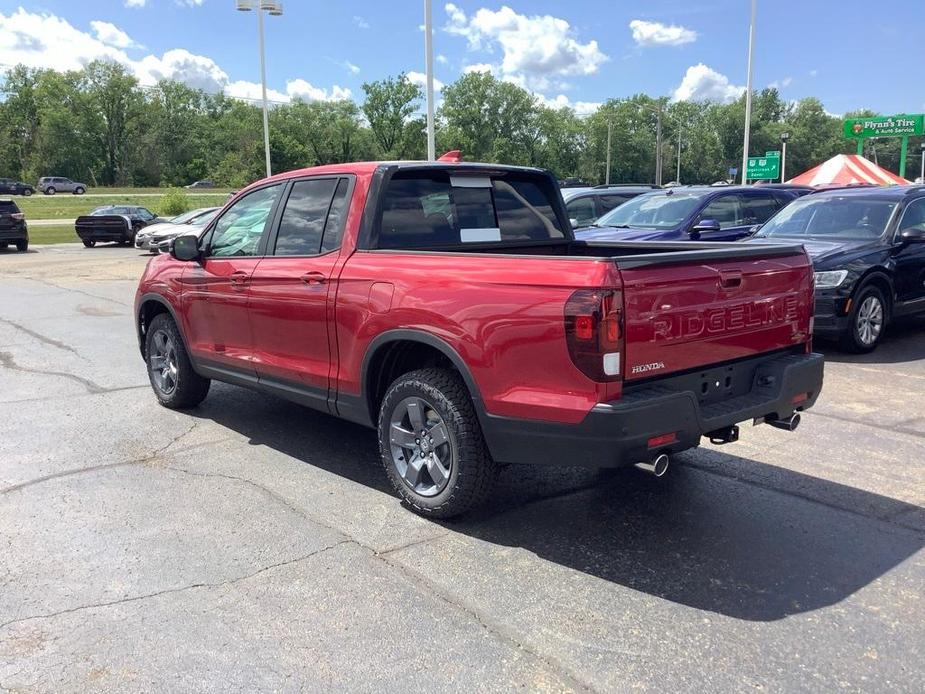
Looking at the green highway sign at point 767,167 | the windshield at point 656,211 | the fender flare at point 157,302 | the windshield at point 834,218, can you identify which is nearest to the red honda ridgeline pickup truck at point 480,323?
the fender flare at point 157,302

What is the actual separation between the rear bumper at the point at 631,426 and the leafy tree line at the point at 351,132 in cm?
8991

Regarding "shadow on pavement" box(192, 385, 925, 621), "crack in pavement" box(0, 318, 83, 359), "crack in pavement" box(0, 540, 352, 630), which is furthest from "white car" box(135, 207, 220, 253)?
"crack in pavement" box(0, 540, 352, 630)

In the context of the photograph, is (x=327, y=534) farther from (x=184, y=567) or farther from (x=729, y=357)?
(x=729, y=357)

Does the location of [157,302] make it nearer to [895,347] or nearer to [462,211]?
[462,211]

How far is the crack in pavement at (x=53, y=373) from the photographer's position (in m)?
7.42

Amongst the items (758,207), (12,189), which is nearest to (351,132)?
(12,189)

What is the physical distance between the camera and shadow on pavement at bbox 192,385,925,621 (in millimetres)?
3549

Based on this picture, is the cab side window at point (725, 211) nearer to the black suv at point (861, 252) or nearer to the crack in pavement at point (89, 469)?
the black suv at point (861, 252)

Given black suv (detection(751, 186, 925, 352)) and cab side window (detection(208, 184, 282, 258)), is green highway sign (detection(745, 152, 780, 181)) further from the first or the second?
cab side window (detection(208, 184, 282, 258))

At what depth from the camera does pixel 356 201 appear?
4723 mm

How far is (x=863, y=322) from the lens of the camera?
855 cm

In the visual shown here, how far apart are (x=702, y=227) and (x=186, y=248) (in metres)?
A: 6.74

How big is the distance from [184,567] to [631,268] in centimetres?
248

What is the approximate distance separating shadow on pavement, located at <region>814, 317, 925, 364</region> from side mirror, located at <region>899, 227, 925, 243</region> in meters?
0.92
